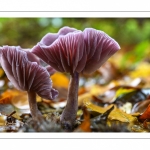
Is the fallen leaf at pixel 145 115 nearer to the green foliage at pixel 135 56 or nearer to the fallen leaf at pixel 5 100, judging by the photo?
the fallen leaf at pixel 5 100

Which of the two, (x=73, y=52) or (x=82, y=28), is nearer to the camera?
(x=73, y=52)

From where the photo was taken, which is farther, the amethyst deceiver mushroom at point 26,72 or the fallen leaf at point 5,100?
the fallen leaf at point 5,100

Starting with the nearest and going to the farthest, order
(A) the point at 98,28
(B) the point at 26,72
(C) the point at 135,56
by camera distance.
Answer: (B) the point at 26,72
(C) the point at 135,56
(A) the point at 98,28

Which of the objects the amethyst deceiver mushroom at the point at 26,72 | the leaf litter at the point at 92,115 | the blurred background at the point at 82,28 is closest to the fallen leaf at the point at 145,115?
the leaf litter at the point at 92,115

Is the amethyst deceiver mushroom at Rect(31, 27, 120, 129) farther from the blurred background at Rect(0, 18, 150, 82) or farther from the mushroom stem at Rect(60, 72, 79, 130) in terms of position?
the blurred background at Rect(0, 18, 150, 82)
